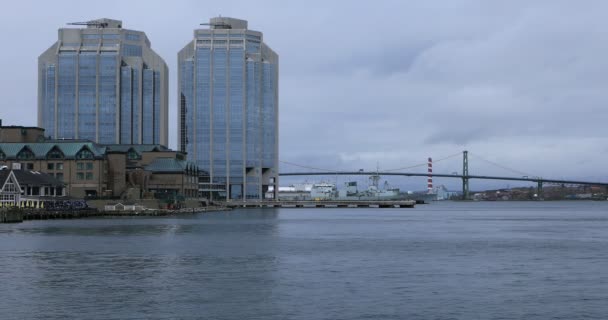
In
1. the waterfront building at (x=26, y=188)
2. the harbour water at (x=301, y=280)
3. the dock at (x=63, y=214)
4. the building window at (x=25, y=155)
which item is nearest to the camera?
the harbour water at (x=301, y=280)

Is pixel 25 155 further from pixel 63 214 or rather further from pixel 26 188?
pixel 63 214

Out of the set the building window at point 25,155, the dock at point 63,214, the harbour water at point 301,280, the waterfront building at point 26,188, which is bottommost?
the harbour water at point 301,280

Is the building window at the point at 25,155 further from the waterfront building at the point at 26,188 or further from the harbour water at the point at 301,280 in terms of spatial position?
the harbour water at the point at 301,280

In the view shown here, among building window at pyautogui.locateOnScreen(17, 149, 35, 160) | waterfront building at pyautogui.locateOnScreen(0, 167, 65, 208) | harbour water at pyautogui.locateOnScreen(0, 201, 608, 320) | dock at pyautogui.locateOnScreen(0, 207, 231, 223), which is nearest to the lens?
harbour water at pyautogui.locateOnScreen(0, 201, 608, 320)

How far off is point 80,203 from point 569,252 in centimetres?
12678

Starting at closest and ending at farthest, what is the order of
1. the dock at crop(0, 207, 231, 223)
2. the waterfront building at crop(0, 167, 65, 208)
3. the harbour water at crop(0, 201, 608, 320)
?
1. the harbour water at crop(0, 201, 608, 320)
2. the dock at crop(0, 207, 231, 223)
3. the waterfront building at crop(0, 167, 65, 208)

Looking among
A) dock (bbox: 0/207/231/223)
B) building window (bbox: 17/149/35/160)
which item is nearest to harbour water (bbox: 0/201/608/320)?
dock (bbox: 0/207/231/223)

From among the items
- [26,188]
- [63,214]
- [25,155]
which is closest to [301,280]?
[63,214]

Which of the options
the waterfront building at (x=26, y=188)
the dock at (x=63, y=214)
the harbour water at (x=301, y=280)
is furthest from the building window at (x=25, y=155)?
the harbour water at (x=301, y=280)

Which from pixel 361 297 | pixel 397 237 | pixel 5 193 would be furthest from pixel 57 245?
pixel 5 193

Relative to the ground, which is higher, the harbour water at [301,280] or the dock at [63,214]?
the dock at [63,214]

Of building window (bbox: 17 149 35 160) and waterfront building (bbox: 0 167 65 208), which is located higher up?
building window (bbox: 17 149 35 160)

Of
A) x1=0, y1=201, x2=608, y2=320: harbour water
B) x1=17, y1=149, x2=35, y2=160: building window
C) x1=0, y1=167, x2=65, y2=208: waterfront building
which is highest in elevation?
x1=17, y1=149, x2=35, y2=160: building window

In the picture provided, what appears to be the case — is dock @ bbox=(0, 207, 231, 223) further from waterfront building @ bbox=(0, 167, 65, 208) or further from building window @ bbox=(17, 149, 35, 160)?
building window @ bbox=(17, 149, 35, 160)
